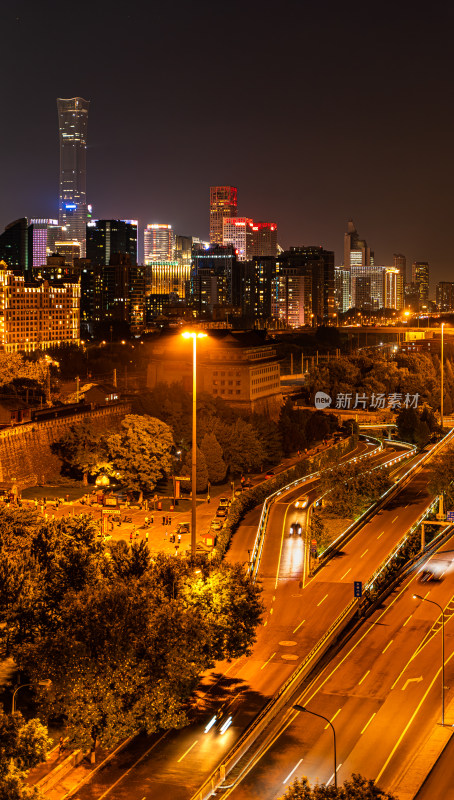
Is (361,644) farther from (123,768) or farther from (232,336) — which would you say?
(232,336)

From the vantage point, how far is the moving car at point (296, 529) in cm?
3934

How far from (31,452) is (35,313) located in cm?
7351

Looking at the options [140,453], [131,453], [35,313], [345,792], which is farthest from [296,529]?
[35,313]

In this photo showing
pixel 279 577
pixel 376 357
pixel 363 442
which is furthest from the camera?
pixel 376 357

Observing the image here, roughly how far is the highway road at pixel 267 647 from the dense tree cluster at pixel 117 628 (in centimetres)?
81

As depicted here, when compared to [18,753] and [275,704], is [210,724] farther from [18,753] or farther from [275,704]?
Result: [18,753]

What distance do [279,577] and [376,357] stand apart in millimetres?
58518

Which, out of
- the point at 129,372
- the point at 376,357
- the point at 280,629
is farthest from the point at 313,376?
the point at 280,629

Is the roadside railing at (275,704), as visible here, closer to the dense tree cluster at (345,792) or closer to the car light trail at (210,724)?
the car light trail at (210,724)

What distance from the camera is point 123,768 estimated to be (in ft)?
67.8

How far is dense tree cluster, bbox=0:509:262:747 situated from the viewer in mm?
20203

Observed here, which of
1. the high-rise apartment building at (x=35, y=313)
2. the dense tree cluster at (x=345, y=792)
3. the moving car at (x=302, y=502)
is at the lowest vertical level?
the moving car at (x=302, y=502)

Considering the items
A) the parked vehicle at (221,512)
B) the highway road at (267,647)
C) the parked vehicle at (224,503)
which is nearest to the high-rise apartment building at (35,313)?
the parked vehicle at (224,503)

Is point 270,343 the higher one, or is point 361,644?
point 270,343
